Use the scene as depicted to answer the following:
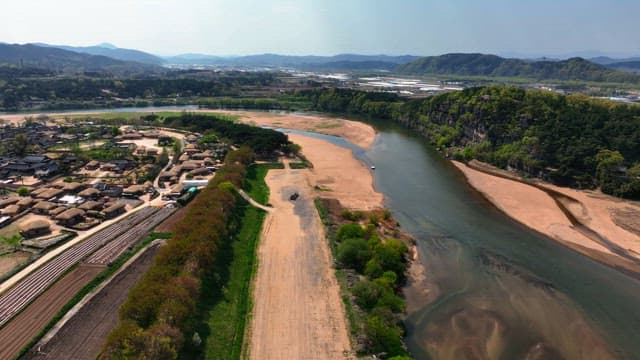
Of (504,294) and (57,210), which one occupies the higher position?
(57,210)

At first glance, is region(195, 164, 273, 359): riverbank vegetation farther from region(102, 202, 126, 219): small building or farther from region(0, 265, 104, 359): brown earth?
region(102, 202, 126, 219): small building

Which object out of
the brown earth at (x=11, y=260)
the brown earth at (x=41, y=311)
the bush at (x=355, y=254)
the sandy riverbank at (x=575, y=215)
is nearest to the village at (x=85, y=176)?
the brown earth at (x=11, y=260)

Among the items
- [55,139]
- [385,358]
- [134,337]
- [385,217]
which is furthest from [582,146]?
[55,139]

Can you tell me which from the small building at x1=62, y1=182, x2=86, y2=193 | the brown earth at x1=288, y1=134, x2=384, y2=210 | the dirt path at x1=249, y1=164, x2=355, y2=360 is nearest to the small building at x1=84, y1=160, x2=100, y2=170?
the small building at x1=62, y1=182, x2=86, y2=193

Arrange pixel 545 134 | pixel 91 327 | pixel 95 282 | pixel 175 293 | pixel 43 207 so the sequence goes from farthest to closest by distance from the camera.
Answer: pixel 545 134 < pixel 43 207 < pixel 95 282 < pixel 91 327 < pixel 175 293

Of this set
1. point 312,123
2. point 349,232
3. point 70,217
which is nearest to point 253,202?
point 349,232

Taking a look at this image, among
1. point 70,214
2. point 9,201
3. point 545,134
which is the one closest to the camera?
point 70,214

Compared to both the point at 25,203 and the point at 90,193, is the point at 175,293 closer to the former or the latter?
the point at 90,193
